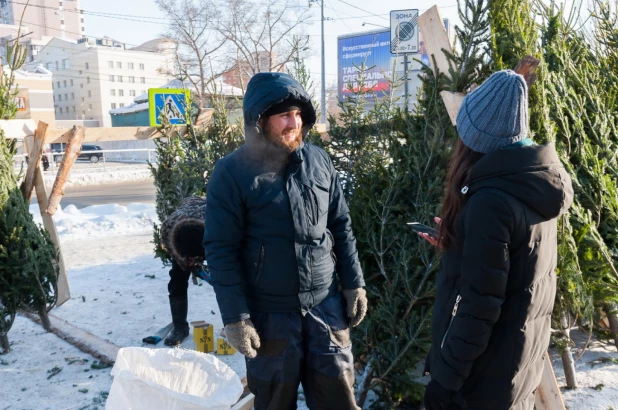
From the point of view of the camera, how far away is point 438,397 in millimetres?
1800

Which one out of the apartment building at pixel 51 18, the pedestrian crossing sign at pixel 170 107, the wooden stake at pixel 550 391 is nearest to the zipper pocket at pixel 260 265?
the wooden stake at pixel 550 391

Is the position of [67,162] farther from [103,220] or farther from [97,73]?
[97,73]

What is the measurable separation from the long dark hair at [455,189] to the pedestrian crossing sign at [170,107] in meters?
4.57

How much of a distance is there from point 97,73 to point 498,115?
80.7 m

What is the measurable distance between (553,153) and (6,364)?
4.38 metres

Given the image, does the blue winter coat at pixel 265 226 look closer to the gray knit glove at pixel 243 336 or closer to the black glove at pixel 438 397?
the gray knit glove at pixel 243 336

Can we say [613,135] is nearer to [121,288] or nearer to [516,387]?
[516,387]

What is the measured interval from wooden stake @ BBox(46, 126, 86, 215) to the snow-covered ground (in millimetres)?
1231

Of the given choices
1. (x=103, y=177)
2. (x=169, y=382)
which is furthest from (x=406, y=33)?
(x=103, y=177)

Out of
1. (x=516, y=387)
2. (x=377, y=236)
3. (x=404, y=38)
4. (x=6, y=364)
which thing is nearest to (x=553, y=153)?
(x=516, y=387)

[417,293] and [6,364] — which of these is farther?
[6,364]

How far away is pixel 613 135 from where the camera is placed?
388 centimetres

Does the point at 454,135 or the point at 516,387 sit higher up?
the point at 454,135

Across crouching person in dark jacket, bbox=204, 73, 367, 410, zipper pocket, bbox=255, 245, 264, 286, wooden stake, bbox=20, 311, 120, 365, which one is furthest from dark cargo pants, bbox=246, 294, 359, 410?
wooden stake, bbox=20, 311, 120, 365
